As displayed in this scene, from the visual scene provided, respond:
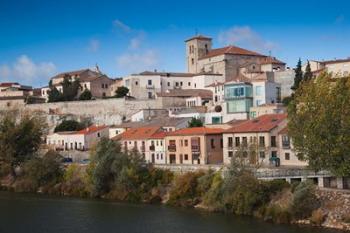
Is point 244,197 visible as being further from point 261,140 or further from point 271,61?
point 271,61

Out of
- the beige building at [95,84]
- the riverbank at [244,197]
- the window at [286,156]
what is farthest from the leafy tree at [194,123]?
the beige building at [95,84]

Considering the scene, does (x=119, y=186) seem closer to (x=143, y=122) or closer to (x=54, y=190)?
(x=54, y=190)

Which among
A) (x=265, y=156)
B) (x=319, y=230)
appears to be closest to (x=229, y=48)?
(x=265, y=156)

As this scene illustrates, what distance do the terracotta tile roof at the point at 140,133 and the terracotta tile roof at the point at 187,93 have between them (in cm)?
1613

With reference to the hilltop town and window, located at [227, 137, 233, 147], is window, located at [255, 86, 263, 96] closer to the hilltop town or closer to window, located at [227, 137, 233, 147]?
the hilltop town

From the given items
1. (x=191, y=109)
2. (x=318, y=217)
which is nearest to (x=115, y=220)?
(x=318, y=217)

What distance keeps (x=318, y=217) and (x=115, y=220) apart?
12.4 meters

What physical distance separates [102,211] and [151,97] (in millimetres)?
42638

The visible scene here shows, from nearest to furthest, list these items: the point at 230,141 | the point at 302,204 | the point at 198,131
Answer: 1. the point at 302,204
2. the point at 230,141
3. the point at 198,131

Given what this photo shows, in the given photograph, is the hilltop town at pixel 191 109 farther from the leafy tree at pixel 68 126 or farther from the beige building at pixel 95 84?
the leafy tree at pixel 68 126

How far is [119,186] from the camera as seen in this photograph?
45.2 meters

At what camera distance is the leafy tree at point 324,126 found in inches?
1356

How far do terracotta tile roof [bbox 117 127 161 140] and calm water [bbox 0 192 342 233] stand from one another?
555 inches

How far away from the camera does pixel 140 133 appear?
193 feet
